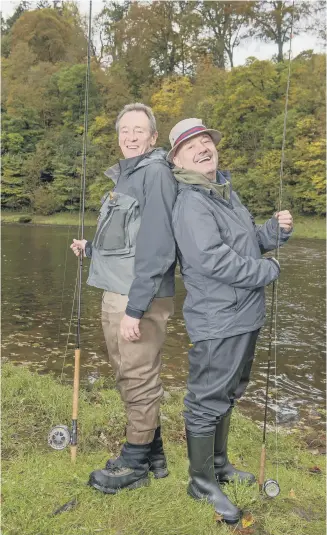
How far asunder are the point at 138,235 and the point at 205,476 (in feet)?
4.97

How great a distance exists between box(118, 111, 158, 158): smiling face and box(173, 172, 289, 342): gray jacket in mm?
440

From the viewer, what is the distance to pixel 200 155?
3.06 meters

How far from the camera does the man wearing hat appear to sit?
9.30 feet

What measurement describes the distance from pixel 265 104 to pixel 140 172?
43.7m

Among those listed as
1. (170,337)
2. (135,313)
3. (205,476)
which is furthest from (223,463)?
(170,337)

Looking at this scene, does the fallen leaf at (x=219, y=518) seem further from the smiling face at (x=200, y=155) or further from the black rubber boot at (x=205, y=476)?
the smiling face at (x=200, y=155)

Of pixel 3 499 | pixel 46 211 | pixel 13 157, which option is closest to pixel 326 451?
pixel 3 499

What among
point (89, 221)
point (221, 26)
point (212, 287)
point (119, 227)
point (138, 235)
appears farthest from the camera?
point (221, 26)

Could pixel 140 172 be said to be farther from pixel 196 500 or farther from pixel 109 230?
pixel 196 500

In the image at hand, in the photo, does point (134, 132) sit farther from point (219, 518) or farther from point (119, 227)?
point (219, 518)

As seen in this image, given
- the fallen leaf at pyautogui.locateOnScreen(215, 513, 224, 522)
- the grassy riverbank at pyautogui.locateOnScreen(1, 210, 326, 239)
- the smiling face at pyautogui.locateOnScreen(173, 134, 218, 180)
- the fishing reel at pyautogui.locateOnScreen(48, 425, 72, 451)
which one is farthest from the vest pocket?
the grassy riverbank at pyautogui.locateOnScreen(1, 210, 326, 239)

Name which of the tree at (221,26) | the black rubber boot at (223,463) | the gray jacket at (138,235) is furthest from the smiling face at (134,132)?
the tree at (221,26)

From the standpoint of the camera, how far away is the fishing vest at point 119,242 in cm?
313

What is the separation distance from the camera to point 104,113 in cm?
4891
